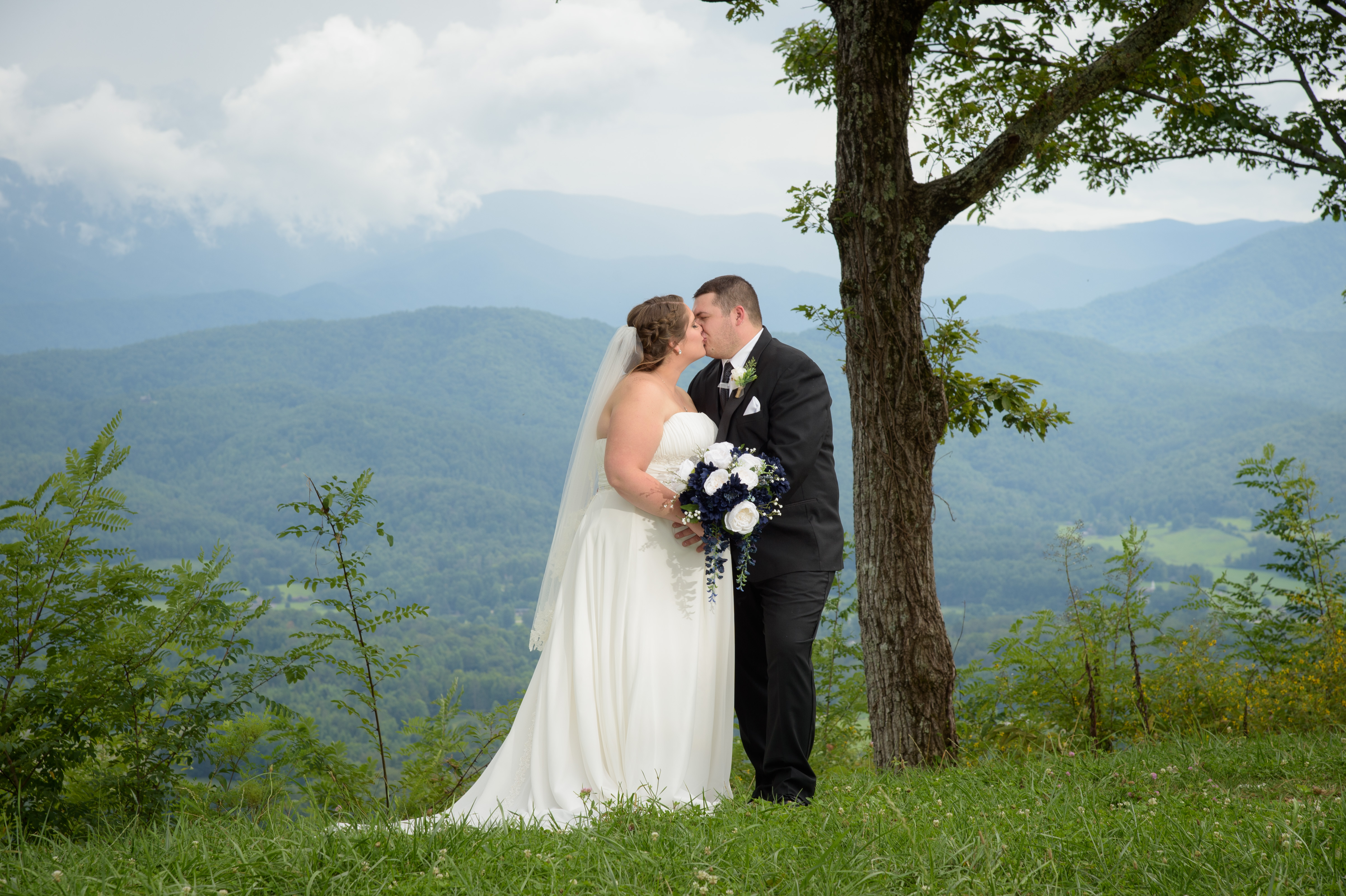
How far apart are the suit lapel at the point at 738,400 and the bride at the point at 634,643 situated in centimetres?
10

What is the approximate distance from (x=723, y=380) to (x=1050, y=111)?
2.22 m

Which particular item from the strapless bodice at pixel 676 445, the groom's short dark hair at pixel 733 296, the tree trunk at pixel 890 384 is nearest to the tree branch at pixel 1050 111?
the tree trunk at pixel 890 384

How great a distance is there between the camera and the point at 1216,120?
8680 mm

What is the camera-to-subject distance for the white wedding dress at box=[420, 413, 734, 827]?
11.8 ft

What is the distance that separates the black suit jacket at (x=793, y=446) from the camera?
12.6 ft

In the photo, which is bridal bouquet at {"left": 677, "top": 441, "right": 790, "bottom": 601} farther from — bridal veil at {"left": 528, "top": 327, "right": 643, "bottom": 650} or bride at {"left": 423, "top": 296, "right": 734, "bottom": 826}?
bridal veil at {"left": 528, "top": 327, "right": 643, "bottom": 650}

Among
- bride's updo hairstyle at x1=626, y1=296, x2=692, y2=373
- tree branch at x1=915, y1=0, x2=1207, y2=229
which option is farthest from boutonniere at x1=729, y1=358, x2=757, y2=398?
tree branch at x1=915, y1=0, x2=1207, y2=229

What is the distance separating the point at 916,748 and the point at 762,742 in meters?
1.10

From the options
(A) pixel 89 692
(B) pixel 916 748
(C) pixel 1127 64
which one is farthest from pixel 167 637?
(C) pixel 1127 64

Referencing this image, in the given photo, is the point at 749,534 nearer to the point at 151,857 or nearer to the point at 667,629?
the point at 667,629

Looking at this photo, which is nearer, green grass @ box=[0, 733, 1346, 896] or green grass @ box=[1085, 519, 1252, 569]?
green grass @ box=[0, 733, 1346, 896]

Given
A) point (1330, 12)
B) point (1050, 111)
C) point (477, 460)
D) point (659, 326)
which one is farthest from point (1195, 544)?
point (659, 326)

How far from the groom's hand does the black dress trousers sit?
330mm

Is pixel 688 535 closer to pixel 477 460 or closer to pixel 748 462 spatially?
pixel 748 462
